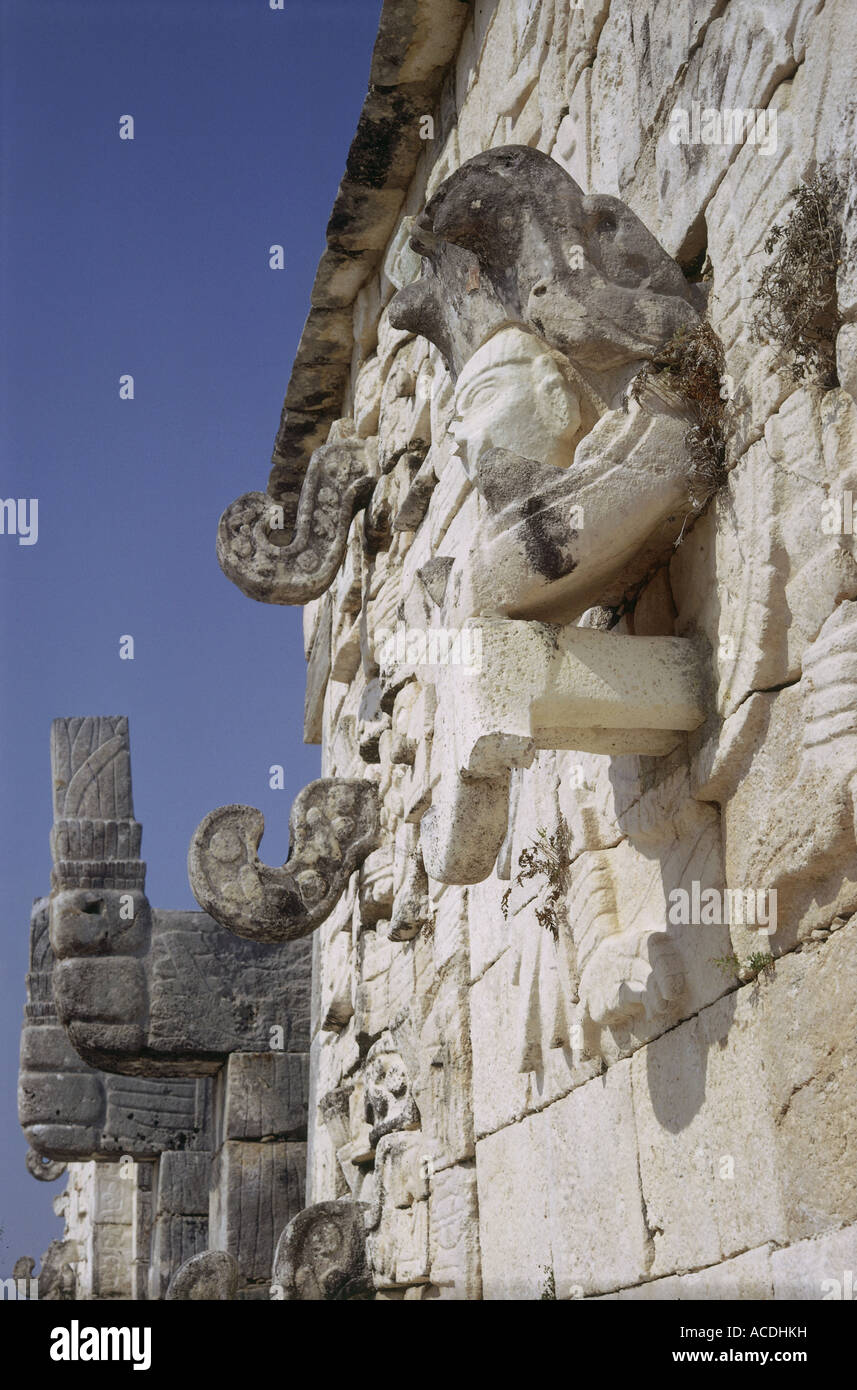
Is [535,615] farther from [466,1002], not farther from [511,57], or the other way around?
[511,57]

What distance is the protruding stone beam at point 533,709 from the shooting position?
2725 mm

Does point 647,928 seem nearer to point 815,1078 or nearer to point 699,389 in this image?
point 815,1078

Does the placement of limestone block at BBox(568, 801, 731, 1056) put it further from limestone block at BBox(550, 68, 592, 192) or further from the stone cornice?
the stone cornice

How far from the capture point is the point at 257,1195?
25.5 feet

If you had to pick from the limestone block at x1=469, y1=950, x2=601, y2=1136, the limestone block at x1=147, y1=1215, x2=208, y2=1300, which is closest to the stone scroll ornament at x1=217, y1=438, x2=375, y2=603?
the limestone block at x1=469, y1=950, x2=601, y2=1136

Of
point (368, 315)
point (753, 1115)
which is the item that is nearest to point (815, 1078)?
point (753, 1115)

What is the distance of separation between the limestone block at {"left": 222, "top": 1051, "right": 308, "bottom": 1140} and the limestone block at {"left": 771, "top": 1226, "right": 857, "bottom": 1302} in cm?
580

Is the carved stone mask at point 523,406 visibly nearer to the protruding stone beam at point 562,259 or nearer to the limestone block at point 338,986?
the protruding stone beam at point 562,259

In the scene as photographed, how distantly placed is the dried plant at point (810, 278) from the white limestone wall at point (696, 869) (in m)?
0.05

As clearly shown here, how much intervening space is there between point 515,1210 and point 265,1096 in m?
4.31

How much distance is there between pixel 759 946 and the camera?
2641mm

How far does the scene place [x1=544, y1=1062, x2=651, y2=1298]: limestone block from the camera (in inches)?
125

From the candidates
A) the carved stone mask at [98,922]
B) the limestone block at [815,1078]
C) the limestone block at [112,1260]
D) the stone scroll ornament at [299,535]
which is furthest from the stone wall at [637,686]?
the limestone block at [112,1260]
